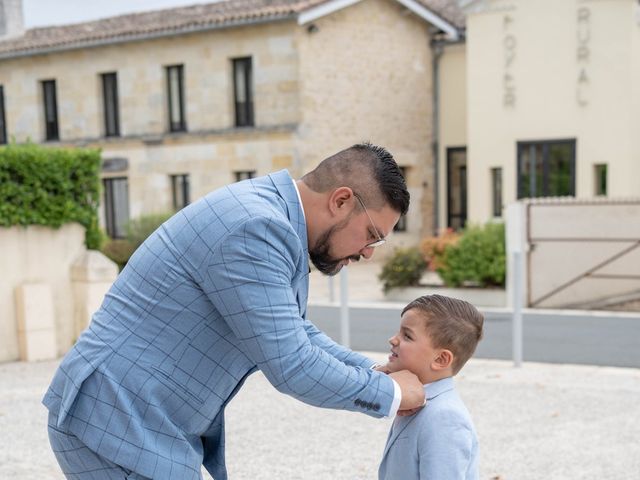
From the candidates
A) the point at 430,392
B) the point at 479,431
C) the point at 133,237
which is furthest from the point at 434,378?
the point at 133,237

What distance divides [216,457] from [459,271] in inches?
515

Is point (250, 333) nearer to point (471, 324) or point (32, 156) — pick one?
point (471, 324)

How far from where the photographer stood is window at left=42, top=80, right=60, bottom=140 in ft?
82.3

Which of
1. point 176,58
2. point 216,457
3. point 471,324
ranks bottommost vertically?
point 216,457

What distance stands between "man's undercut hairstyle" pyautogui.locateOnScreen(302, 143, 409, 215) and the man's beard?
0.10 metres

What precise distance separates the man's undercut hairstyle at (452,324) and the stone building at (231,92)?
1841 cm

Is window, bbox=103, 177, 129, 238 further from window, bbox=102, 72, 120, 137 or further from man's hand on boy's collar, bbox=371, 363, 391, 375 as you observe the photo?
man's hand on boy's collar, bbox=371, 363, 391, 375

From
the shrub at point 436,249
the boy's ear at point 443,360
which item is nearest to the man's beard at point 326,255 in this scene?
the boy's ear at point 443,360

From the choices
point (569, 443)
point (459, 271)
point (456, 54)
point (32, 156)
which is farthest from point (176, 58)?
point (569, 443)

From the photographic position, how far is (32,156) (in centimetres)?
874

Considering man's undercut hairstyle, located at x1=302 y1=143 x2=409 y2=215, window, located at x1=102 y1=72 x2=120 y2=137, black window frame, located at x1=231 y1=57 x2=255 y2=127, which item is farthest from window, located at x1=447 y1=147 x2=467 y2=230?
man's undercut hairstyle, located at x1=302 y1=143 x2=409 y2=215

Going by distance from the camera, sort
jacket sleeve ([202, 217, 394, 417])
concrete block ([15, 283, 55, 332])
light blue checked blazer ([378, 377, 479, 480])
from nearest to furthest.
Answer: jacket sleeve ([202, 217, 394, 417]), light blue checked blazer ([378, 377, 479, 480]), concrete block ([15, 283, 55, 332])

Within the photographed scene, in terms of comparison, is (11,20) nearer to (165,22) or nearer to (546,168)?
(165,22)

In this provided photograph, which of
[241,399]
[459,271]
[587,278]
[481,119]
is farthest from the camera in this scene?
[481,119]
